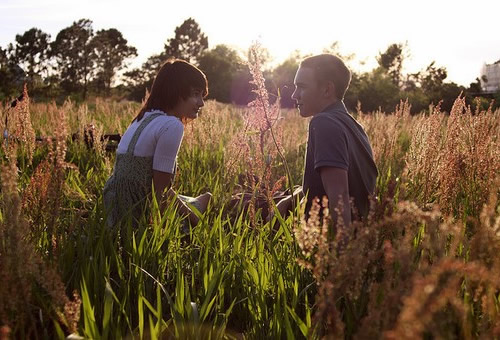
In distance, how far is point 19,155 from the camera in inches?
216

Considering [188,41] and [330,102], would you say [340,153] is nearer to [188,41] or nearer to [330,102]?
[330,102]

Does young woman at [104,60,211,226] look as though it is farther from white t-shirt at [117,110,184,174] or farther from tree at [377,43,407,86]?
tree at [377,43,407,86]

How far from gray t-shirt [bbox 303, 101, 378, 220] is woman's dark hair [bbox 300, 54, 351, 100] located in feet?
0.44

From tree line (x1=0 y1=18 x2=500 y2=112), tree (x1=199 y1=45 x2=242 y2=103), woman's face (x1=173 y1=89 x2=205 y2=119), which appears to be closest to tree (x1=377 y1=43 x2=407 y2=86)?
tree line (x1=0 y1=18 x2=500 y2=112)

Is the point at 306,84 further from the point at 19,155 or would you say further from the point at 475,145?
the point at 19,155

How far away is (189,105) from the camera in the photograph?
374 centimetres

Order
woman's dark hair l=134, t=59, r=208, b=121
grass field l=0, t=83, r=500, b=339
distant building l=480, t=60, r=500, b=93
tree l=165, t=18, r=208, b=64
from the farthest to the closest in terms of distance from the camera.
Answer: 1. tree l=165, t=18, r=208, b=64
2. distant building l=480, t=60, r=500, b=93
3. woman's dark hair l=134, t=59, r=208, b=121
4. grass field l=0, t=83, r=500, b=339

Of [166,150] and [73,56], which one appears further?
[73,56]

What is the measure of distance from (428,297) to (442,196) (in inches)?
67.2

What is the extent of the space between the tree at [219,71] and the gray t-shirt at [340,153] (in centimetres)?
4229

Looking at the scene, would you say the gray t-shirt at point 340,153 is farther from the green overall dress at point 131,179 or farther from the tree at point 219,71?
the tree at point 219,71

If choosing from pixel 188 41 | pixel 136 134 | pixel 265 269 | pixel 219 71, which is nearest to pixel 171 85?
pixel 136 134

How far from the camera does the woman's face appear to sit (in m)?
3.71

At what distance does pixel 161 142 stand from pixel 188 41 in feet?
218
